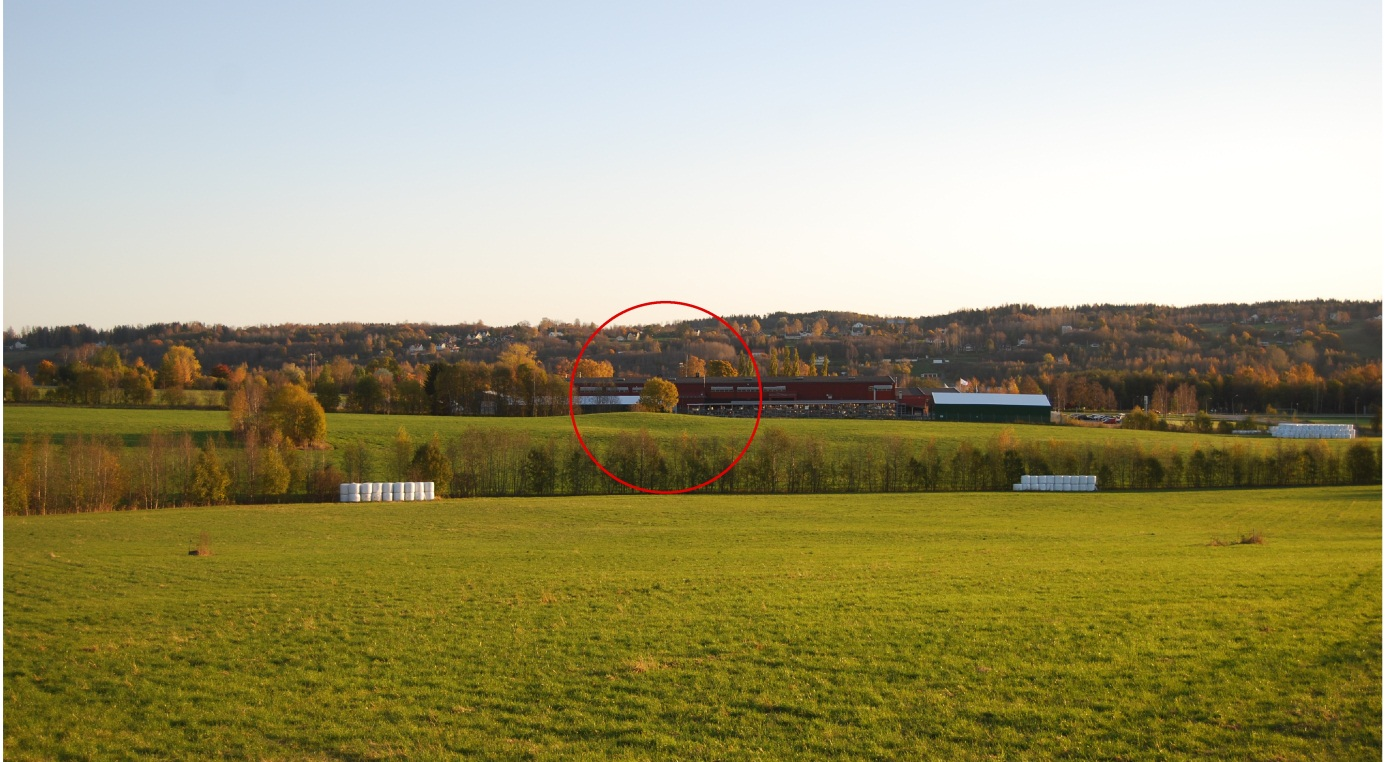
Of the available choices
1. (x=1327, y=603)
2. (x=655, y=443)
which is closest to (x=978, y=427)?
(x=655, y=443)

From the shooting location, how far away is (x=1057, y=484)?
206 ft

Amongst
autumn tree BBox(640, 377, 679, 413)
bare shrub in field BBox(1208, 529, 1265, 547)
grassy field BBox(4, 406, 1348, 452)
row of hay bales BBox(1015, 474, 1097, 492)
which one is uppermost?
autumn tree BBox(640, 377, 679, 413)

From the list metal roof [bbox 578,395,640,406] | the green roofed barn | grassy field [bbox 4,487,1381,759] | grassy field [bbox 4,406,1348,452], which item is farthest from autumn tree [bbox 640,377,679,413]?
grassy field [bbox 4,487,1381,759]

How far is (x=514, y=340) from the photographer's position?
599 ft

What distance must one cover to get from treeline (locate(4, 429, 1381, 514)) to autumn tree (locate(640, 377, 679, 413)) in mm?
29362

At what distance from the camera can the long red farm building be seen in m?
102

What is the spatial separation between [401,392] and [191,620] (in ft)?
274

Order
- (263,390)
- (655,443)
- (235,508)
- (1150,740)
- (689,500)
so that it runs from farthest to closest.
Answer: (263,390), (655,443), (689,500), (235,508), (1150,740)

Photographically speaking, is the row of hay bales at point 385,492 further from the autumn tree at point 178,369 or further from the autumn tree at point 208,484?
the autumn tree at point 178,369

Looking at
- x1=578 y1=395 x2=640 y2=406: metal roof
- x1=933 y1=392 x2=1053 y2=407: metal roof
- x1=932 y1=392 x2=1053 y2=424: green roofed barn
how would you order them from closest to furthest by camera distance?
x1=932 y1=392 x2=1053 y2=424: green roofed barn
x1=933 y1=392 x2=1053 y2=407: metal roof
x1=578 y1=395 x2=640 y2=406: metal roof

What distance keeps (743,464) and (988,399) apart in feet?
162

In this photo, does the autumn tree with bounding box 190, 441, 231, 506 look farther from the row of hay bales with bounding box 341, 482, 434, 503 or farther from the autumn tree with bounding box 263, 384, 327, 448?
the autumn tree with bounding box 263, 384, 327, 448

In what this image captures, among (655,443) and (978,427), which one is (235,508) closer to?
(655,443)

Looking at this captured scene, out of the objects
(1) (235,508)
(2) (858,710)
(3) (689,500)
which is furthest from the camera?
(3) (689,500)
